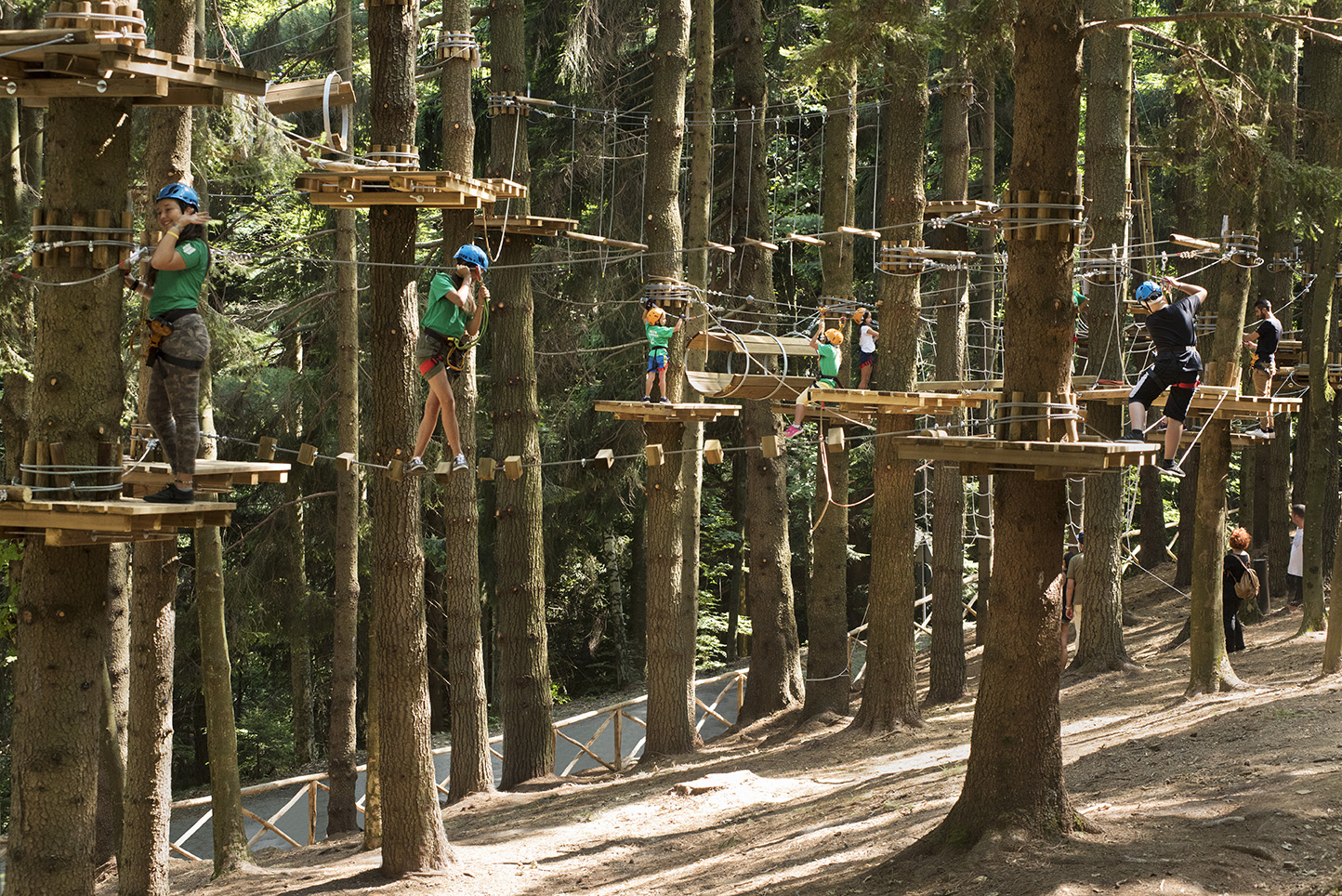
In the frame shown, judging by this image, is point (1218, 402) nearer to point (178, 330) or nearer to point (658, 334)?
point (658, 334)

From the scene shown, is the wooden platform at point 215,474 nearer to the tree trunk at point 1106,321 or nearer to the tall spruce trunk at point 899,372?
the tall spruce trunk at point 899,372

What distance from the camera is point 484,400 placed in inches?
753

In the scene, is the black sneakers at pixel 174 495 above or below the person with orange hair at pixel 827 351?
below

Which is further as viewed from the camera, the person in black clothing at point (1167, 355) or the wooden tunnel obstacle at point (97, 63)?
the person in black clothing at point (1167, 355)

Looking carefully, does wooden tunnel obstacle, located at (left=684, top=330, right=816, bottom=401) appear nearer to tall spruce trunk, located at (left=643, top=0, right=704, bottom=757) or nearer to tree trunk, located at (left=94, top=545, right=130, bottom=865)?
tall spruce trunk, located at (left=643, top=0, right=704, bottom=757)

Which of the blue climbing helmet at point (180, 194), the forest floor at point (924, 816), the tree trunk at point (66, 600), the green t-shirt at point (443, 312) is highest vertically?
the blue climbing helmet at point (180, 194)

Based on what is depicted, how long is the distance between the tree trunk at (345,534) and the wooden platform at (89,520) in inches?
252

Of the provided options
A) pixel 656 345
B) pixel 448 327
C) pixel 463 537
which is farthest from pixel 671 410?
pixel 463 537

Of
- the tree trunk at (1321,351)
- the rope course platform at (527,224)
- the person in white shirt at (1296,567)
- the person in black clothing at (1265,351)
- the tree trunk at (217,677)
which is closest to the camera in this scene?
the tree trunk at (217,677)

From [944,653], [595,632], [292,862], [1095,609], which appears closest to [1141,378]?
[1095,609]

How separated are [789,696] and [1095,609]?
12.8 ft

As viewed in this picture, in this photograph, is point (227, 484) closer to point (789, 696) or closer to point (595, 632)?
point (789, 696)

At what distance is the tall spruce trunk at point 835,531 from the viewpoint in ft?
41.1

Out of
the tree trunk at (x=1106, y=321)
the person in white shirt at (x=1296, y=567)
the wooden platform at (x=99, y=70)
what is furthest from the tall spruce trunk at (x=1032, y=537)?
the person in white shirt at (x=1296, y=567)
